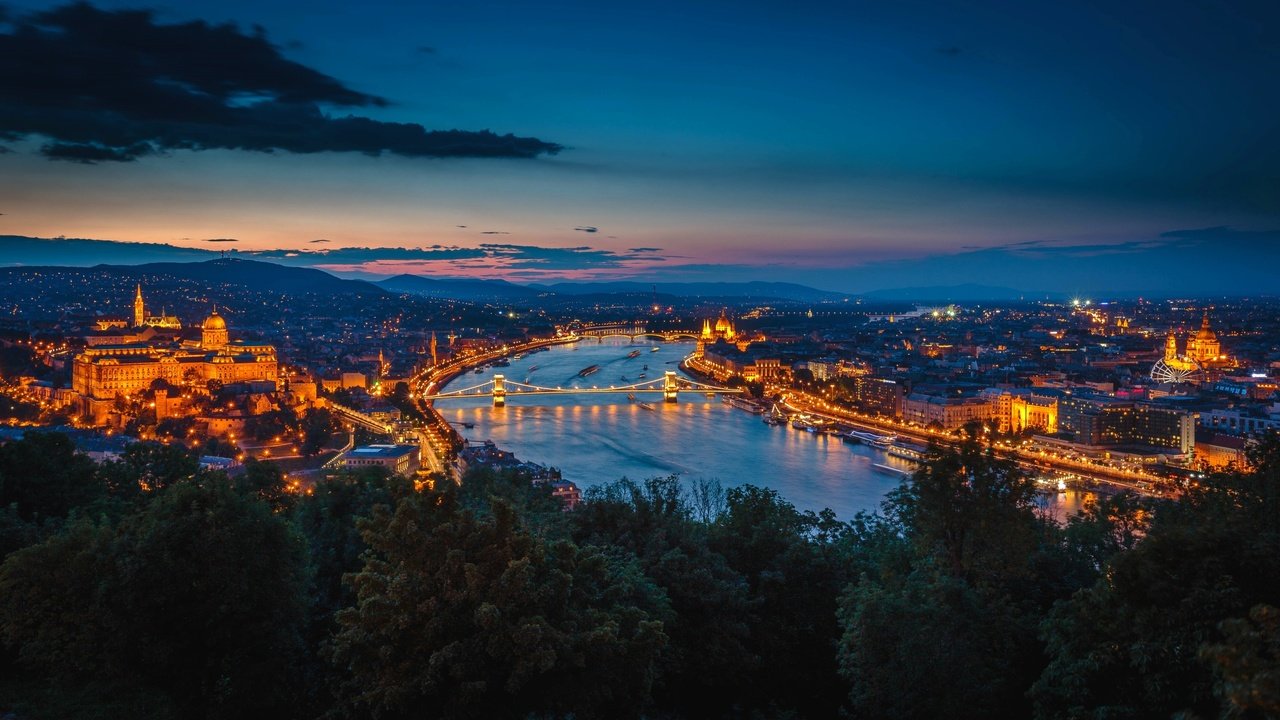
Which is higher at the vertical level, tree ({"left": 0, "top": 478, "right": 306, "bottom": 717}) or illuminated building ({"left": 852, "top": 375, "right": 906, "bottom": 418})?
tree ({"left": 0, "top": 478, "right": 306, "bottom": 717})

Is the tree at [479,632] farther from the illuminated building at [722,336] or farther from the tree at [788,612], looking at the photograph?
the illuminated building at [722,336]

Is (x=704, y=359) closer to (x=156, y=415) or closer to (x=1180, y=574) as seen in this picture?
(x=156, y=415)

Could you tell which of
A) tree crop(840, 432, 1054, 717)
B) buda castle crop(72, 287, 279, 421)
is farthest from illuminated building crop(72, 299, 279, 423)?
tree crop(840, 432, 1054, 717)

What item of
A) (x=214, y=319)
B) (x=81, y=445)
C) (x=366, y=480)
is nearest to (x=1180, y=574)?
(x=366, y=480)

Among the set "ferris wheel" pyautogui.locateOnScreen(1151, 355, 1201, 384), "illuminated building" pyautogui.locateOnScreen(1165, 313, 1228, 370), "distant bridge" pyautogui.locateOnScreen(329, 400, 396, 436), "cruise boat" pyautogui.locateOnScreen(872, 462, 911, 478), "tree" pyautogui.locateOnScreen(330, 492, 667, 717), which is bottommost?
"distant bridge" pyautogui.locateOnScreen(329, 400, 396, 436)

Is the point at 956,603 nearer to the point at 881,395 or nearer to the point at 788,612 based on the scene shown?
the point at 788,612

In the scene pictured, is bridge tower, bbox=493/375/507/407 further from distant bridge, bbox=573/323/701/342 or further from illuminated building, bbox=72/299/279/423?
distant bridge, bbox=573/323/701/342
